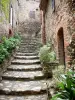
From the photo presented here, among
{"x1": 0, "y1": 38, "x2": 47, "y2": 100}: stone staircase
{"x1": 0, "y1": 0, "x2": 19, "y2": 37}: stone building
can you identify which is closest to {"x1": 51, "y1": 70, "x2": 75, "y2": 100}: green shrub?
{"x1": 0, "y1": 38, "x2": 47, "y2": 100}: stone staircase

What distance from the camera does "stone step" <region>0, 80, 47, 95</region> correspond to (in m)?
5.62

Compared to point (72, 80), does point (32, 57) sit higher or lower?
lower

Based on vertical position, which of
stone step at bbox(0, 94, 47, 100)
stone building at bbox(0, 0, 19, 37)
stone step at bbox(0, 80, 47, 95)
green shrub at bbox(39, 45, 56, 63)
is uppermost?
stone building at bbox(0, 0, 19, 37)

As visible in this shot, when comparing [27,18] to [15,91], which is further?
[27,18]

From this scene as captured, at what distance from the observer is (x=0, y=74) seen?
22.7 ft

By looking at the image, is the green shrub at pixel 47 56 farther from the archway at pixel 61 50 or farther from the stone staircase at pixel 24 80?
the stone staircase at pixel 24 80

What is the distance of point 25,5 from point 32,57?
1175 cm

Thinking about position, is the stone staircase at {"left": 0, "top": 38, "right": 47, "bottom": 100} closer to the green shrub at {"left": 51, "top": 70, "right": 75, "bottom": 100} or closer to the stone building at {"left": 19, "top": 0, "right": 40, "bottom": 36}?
the green shrub at {"left": 51, "top": 70, "right": 75, "bottom": 100}

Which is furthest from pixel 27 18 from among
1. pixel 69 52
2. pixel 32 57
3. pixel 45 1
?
pixel 69 52

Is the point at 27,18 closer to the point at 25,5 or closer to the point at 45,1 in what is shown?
the point at 25,5

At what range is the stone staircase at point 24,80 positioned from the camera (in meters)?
5.55

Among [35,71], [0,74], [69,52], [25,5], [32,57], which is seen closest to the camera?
[69,52]

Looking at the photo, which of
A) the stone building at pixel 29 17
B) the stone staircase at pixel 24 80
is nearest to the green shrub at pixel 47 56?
the stone staircase at pixel 24 80

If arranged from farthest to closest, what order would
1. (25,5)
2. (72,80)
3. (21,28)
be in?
(25,5) < (21,28) < (72,80)
